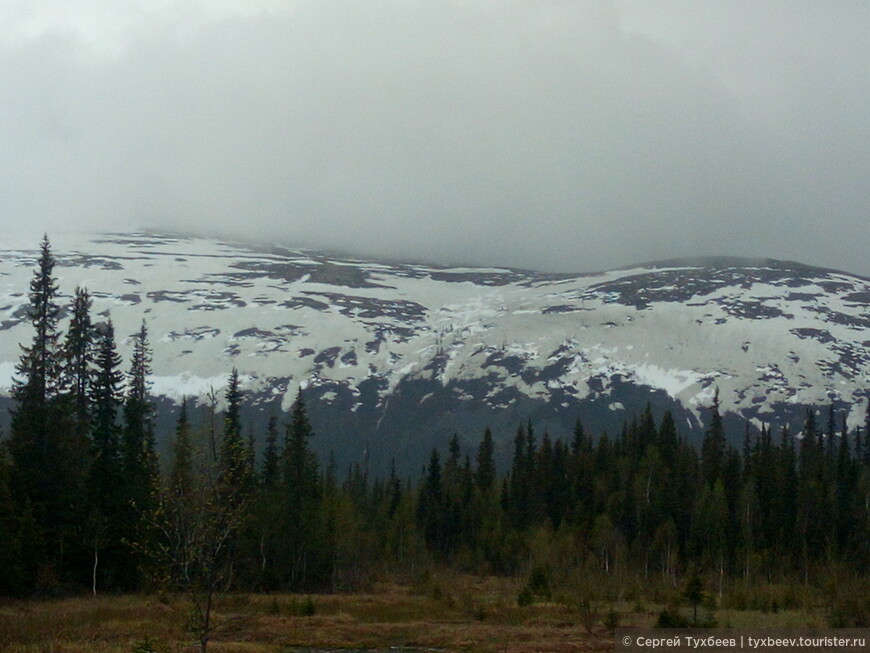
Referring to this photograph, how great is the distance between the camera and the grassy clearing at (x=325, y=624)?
43812 millimetres

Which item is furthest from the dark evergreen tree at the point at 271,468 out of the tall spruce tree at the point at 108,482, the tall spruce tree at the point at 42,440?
the tall spruce tree at the point at 42,440

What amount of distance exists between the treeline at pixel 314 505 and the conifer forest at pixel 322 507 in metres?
0.18

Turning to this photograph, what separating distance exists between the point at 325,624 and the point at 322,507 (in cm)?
3730

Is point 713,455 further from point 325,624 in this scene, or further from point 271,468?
point 325,624

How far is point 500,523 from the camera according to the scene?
133 m

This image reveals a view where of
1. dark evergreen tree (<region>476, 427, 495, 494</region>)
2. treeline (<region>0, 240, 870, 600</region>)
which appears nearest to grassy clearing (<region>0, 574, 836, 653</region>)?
treeline (<region>0, 240, 870, 600</region>)

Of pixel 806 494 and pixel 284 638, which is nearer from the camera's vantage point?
pixel 284 638

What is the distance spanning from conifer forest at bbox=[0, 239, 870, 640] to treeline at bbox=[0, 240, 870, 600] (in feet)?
0.60

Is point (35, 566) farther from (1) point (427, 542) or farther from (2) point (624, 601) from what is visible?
(1) point (427, 542)

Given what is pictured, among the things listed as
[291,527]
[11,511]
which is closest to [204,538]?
[11,511]

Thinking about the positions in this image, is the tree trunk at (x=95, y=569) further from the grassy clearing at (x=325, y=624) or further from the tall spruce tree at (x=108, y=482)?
the grassy clearing at (x=325, y=624)

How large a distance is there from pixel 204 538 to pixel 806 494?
99.0 metres

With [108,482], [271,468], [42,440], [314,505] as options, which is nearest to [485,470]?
[271,468]

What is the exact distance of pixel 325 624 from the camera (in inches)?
2237
